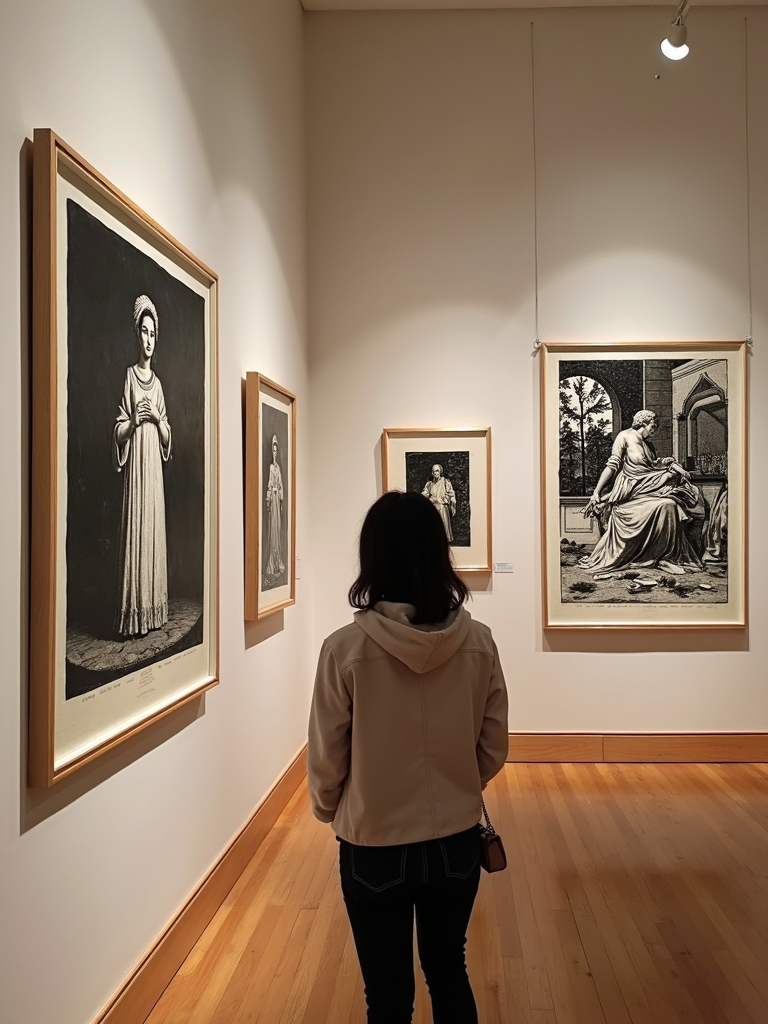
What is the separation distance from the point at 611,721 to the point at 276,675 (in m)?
2.82

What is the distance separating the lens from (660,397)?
6.69 m

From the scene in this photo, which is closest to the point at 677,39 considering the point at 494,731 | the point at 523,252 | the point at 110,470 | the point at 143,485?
the point at 523,252

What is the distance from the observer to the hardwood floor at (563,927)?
3.21 m

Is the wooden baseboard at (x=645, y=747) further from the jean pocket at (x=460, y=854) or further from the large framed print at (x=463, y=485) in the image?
the jean pocket at (x=460, y=854)

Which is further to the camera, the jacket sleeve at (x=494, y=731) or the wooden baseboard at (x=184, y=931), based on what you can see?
the wooden baseboard at (x=184, y=931)

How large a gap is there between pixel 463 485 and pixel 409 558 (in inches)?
179

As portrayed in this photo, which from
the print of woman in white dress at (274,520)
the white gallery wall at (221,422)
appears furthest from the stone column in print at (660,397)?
the print of woman in white dress at (274,520)

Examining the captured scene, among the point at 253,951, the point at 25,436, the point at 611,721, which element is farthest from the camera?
the point at 611,721

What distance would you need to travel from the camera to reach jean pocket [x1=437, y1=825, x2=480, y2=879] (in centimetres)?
220

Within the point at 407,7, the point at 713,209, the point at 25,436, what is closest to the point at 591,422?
the point at 713,209

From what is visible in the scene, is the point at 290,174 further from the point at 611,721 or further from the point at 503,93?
the point at 611,721

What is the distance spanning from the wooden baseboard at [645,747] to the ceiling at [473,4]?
568 centimetres

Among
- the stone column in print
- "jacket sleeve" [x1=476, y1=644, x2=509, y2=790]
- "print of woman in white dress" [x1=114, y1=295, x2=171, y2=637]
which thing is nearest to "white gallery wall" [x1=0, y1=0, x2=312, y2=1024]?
"print of woman in white dress" [x1=114, y1=295, x2=171, y2=637]

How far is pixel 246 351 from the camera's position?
15.8 feet
